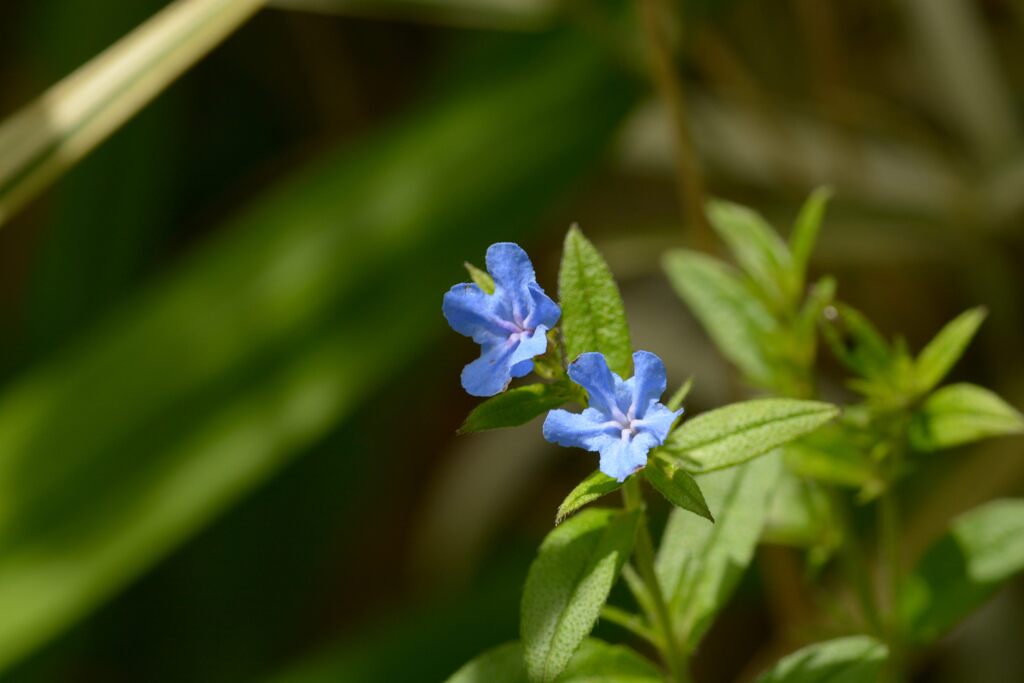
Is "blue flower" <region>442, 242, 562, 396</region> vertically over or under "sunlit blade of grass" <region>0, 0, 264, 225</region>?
under

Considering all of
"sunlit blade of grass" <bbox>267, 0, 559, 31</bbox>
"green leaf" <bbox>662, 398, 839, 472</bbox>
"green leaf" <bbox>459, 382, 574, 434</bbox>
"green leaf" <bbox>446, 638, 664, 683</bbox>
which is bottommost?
"green leaf" <bbox>446, 638, 664, 683</bbox>

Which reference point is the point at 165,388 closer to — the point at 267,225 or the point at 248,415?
the point at 248,415

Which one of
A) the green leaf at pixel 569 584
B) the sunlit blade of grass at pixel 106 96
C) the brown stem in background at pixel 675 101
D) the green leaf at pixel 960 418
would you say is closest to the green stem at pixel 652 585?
the green leaf at pixel 569 584

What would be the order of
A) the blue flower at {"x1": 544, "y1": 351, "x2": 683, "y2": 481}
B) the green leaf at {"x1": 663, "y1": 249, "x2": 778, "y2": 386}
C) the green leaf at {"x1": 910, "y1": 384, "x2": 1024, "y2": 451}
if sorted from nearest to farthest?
the blue flower at {"x1": 544, "y1": 351, "x2": 683, "y2": 481} < the green leaf at {"x1": 910, "y1": 384, "x2": 1024, "y2": 451} < the green leaf at {"x1": 663, "y1": 249, "x2": 778, "y2": 386}

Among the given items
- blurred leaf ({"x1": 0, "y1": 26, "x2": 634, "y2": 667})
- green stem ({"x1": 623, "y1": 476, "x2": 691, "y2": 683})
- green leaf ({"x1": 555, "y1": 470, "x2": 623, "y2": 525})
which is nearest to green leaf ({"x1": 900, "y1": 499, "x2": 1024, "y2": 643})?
green stem ({"x1": 623, "y1": 476, "x2": 691, "y2": 683})

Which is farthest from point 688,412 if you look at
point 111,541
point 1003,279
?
point 111,541

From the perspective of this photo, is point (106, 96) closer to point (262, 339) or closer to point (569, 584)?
point (262, 339)

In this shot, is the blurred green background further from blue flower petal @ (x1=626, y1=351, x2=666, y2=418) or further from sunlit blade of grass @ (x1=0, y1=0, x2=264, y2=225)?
blue flower petal @ (x1=626, y1=351, x2=666, y2=418)


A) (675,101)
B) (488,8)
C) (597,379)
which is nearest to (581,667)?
(597,379)
